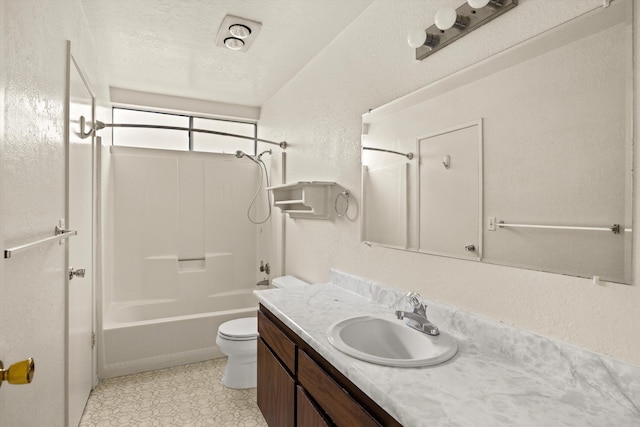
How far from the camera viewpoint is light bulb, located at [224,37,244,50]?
2336 mm

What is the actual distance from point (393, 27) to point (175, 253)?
9.74 feet

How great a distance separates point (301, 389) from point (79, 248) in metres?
1.59

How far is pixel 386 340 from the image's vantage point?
59.6 inches

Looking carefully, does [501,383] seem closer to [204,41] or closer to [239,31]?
[239,31]

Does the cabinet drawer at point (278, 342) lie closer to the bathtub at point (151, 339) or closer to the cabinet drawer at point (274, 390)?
the cabinet drawer at point (274, 390)

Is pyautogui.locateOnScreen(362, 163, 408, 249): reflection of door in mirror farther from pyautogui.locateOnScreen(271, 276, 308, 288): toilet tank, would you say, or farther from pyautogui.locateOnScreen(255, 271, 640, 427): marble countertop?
pyautogui.locateOnScreen(271, 276, 308, 288): toilet tank

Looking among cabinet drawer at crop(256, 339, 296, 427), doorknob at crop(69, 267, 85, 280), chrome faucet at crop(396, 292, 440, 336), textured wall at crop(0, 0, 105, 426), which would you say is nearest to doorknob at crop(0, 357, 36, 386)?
textured wall at crop(0, 0, 105, 426)

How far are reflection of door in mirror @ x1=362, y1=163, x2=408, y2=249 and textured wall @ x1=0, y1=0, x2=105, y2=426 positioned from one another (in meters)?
1.49

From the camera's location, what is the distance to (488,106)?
1274 millimetres

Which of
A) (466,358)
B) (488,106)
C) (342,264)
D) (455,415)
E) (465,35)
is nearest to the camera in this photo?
(455,415)

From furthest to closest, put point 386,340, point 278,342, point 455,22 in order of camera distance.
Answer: point 278,342 → point 386,340 → point 455,22

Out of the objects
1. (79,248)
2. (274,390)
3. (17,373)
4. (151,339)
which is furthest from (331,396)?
(151,339)

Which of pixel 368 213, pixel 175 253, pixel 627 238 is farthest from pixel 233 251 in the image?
pixel 627 238

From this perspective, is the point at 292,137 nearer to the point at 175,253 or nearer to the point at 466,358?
the point at 175,253
